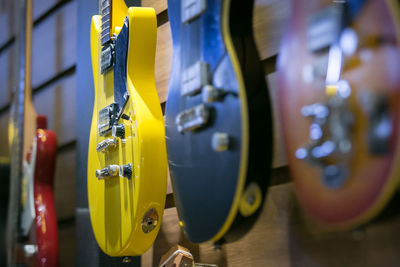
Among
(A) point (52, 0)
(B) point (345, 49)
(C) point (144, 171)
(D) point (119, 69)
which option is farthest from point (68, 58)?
(B) point (345, 49)

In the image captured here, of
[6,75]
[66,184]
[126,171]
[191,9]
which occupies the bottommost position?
[66,184]

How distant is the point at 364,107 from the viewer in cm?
58

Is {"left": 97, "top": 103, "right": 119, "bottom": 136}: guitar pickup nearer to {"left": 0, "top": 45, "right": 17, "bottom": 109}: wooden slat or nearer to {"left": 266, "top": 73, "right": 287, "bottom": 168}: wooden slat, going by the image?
{"left": 266, "top": 73, "right": 287, "bottom": 168}: wooden slat

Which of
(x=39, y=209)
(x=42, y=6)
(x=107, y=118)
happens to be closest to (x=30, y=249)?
(x=39, y=209)

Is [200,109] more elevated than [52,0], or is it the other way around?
[200,109]

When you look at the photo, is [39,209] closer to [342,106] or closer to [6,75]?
[6,75]

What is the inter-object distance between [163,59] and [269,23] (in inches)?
16.5

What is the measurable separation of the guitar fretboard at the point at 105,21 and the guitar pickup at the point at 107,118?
0.17m

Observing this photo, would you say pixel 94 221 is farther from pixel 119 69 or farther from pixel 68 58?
pixel 68 58

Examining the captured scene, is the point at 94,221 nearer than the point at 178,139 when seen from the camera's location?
No

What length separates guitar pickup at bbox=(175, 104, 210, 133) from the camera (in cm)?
78

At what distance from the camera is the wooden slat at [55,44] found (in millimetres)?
1869

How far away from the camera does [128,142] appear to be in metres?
1.02

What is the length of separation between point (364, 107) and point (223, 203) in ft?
0.86
